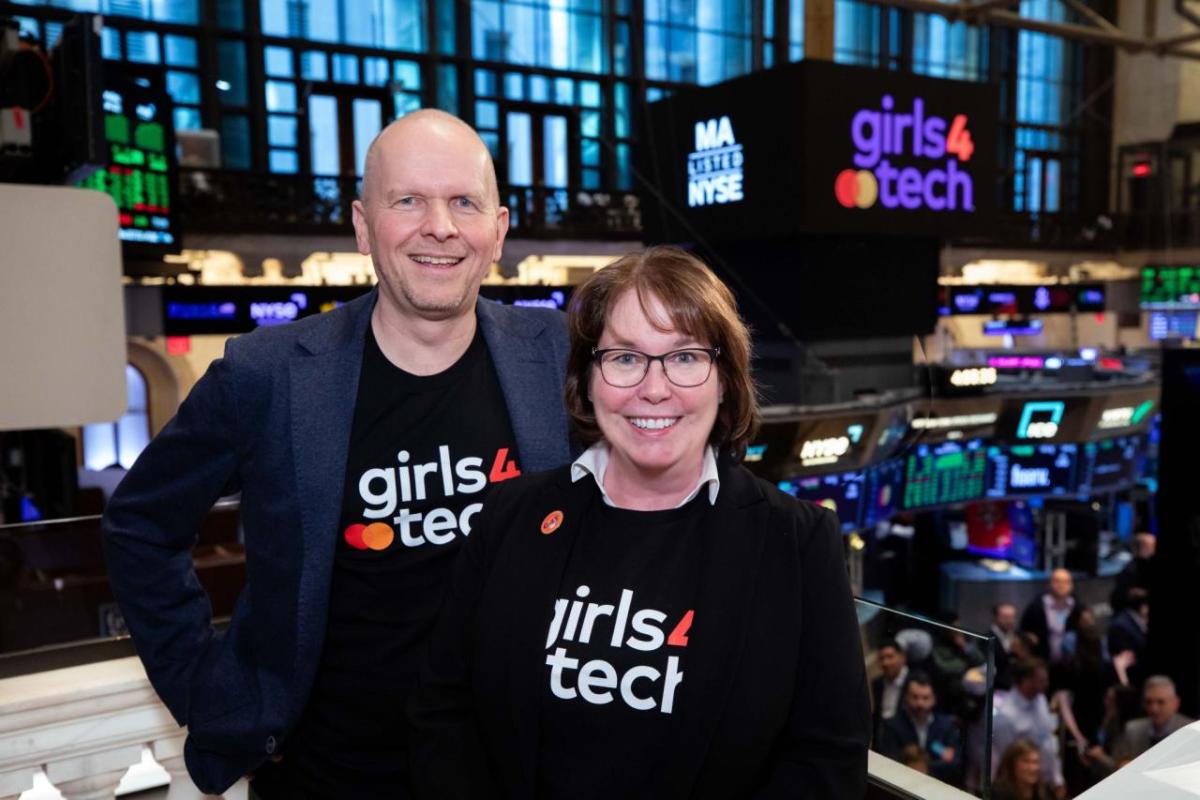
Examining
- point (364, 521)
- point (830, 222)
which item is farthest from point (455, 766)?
point (830, 222)

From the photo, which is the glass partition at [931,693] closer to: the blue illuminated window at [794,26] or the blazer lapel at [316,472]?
the blazer lapel at [316,472]

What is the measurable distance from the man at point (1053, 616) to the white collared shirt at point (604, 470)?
7.17 metres

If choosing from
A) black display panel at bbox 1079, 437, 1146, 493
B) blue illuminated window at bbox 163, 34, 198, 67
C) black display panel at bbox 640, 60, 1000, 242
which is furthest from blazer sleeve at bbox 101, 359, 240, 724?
blue illuminated window at bbox 163, 34, 198, 67

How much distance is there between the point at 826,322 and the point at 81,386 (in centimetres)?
680

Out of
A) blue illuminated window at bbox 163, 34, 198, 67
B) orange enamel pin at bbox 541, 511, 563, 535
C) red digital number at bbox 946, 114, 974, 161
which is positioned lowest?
orange enamel pin at bbox 541, 511, 563, 535

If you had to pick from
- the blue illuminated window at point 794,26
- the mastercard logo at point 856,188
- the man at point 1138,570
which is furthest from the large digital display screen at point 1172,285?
the mastercard logo at point 856,188

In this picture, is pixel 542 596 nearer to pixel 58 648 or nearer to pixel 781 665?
pixel 781 665

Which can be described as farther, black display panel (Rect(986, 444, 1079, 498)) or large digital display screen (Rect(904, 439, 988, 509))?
black display panel (Rect(986, 444, 1079, 498))

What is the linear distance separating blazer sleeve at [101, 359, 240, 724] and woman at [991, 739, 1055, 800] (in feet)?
13.6

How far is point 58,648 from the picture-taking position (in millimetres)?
2393

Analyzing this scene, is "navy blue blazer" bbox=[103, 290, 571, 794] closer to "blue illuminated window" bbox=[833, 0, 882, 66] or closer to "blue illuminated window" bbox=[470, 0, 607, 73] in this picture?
"blue illuminated window" bbox=[470, 0, 607, 73]

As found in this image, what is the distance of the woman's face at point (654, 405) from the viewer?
1.49 metres

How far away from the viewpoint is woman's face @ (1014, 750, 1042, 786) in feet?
16.9

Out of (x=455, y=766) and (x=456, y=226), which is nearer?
(x=455, y=766)
